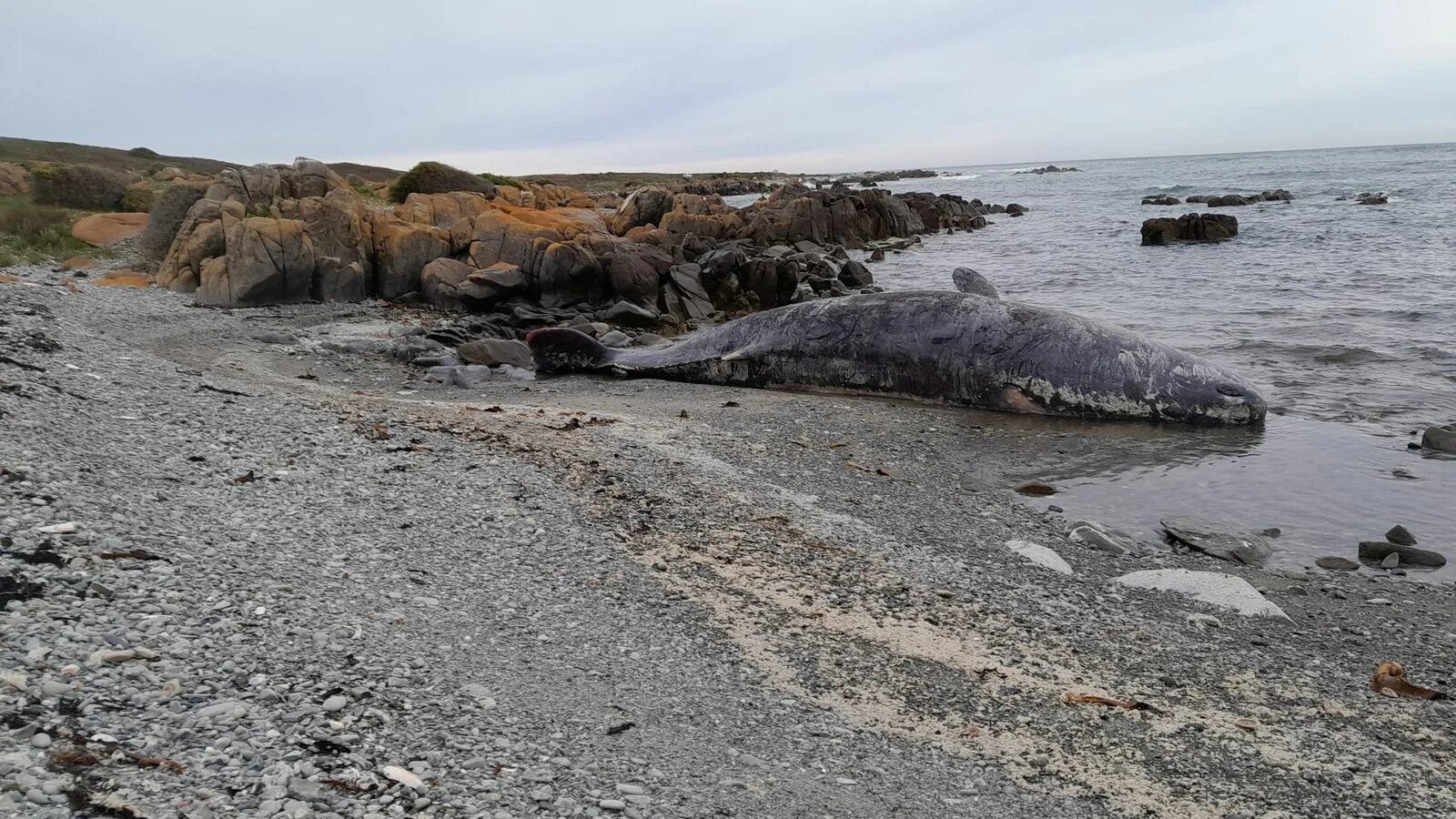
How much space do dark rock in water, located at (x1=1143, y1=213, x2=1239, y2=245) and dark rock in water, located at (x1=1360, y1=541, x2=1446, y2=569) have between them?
85.3 ft

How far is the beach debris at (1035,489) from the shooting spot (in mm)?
6816

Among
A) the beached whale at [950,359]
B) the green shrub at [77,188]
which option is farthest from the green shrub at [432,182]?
the beached whale at [950,359]

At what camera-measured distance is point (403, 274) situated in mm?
15328

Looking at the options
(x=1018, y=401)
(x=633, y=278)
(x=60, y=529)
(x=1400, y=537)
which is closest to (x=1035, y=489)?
(x=1400, y=537)

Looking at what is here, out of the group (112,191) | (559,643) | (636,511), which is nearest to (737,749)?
(559,643)

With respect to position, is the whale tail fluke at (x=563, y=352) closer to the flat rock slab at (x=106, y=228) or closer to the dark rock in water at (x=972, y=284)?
the dark rock in water at (x=972, y=284)

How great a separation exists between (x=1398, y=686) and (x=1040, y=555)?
188cm

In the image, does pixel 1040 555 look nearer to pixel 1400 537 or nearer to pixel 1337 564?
pixel 1337 564

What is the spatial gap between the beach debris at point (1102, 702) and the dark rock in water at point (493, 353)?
841 centimetres

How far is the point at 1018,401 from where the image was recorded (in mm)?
9312

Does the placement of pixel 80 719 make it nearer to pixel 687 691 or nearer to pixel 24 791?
pixel 24 791

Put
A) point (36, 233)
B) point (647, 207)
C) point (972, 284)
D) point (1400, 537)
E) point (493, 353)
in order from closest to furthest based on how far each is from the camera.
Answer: point (1400, 537) < point (493, 353) < point (972, 284) < point (36, 233) < point (647, 207)

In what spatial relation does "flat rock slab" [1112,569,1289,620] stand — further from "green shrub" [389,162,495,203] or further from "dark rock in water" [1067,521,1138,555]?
"green shrub" [389,162,495,203]

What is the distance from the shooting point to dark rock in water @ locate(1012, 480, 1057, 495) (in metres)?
6.83
